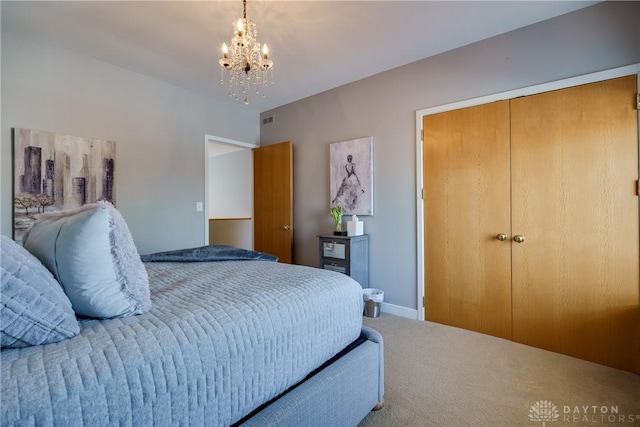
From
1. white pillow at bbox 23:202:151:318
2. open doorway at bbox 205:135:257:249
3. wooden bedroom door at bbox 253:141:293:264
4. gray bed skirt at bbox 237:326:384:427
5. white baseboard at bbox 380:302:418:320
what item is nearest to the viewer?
white pillow at bbox 23:202:151:318

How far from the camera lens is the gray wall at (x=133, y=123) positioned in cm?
234

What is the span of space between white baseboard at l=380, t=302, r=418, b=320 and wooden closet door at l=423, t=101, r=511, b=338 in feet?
0.48

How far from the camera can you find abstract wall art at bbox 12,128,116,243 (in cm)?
233

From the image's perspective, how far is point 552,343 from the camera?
7.23 feet

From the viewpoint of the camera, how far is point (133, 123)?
300 cm

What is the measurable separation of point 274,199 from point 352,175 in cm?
126

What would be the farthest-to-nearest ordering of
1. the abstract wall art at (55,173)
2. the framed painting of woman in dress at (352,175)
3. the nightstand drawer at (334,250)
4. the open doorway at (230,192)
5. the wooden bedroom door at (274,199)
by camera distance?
the open doorway at (230,192) → the wooden bedroom door at (274,199) → the framed painting of woman in dress at (352,175) → the nightstand drawer at (334,250) → the abstract wall art at (55,173)

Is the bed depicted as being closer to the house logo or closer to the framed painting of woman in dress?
the house logo

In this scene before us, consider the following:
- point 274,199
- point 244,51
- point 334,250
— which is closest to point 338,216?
point 334,250

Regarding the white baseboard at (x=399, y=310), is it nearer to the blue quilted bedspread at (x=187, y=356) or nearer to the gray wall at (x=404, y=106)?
the gray wall at (x=404, y=106)

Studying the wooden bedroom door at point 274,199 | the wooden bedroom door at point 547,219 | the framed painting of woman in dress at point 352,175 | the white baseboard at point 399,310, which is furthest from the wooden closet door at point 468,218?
the wooden bedroom door at point 274,199

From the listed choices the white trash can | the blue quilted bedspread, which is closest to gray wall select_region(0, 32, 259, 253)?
the blue quilted bedspread

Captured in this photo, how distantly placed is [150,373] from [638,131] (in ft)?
9.83

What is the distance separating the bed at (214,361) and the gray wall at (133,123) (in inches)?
74.1
